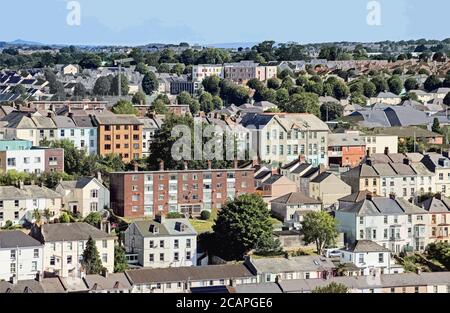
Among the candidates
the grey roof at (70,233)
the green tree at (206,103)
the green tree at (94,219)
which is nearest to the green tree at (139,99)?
the green tree at (206,103)

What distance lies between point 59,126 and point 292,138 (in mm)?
3966

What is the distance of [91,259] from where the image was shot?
39.3 feet

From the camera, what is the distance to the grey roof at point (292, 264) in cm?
1216

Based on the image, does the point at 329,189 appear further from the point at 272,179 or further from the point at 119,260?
the point at 119,260

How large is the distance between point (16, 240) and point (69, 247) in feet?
1.99

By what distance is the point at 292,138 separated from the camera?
19203mm

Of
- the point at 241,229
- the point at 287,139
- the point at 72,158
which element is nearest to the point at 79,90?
the point at 287,139

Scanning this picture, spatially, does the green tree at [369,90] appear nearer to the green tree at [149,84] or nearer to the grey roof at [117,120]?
the green tree at [149,84]

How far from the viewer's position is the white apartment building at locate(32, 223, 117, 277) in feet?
39.9

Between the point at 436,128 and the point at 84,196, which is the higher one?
the point at 436,128

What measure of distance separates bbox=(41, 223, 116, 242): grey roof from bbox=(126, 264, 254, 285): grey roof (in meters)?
0.84
